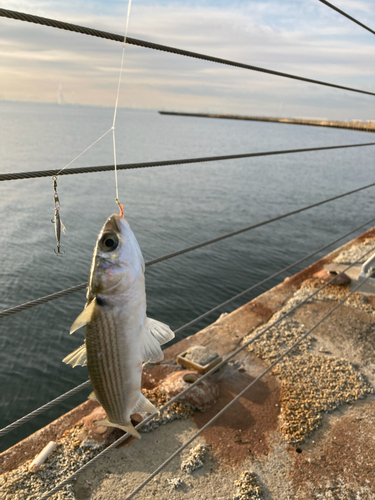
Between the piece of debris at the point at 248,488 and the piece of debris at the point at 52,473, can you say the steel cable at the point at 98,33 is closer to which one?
the piece of debris at the point at 248,488

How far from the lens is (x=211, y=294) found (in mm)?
13242

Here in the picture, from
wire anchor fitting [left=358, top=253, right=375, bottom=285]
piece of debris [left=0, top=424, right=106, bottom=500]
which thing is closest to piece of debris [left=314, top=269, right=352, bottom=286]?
wire anchor fitting [left=358, top=253, right=375, bottom=285]

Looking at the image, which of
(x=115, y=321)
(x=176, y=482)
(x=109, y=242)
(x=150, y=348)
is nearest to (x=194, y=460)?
(x=176, y=482)

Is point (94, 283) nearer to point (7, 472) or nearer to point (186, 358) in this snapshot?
point (7, 472)

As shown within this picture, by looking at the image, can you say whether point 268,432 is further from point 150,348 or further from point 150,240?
point 150,240

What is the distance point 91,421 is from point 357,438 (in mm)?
2993

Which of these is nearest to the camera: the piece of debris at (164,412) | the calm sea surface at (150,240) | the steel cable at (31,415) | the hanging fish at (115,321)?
the hanging fish at (115,321)

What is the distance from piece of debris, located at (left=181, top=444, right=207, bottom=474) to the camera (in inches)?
148

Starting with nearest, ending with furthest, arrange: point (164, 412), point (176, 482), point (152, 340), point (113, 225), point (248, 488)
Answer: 1. point (113, 225)
2. point (152, 340)
3. point (248, 488)
4. point (176, 482)
5. point (164, 412)

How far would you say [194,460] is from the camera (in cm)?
382

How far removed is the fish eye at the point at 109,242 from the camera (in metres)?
1.36

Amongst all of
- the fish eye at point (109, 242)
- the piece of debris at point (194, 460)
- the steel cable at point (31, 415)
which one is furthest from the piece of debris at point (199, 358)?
the fish eye at point (109, 242)

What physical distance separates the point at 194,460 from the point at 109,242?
331cm

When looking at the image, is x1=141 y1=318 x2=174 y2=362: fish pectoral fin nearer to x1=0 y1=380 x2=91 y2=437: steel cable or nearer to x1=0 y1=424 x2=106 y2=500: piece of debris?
x1=0 y1=380 x2=91 y2=437: steel cable
